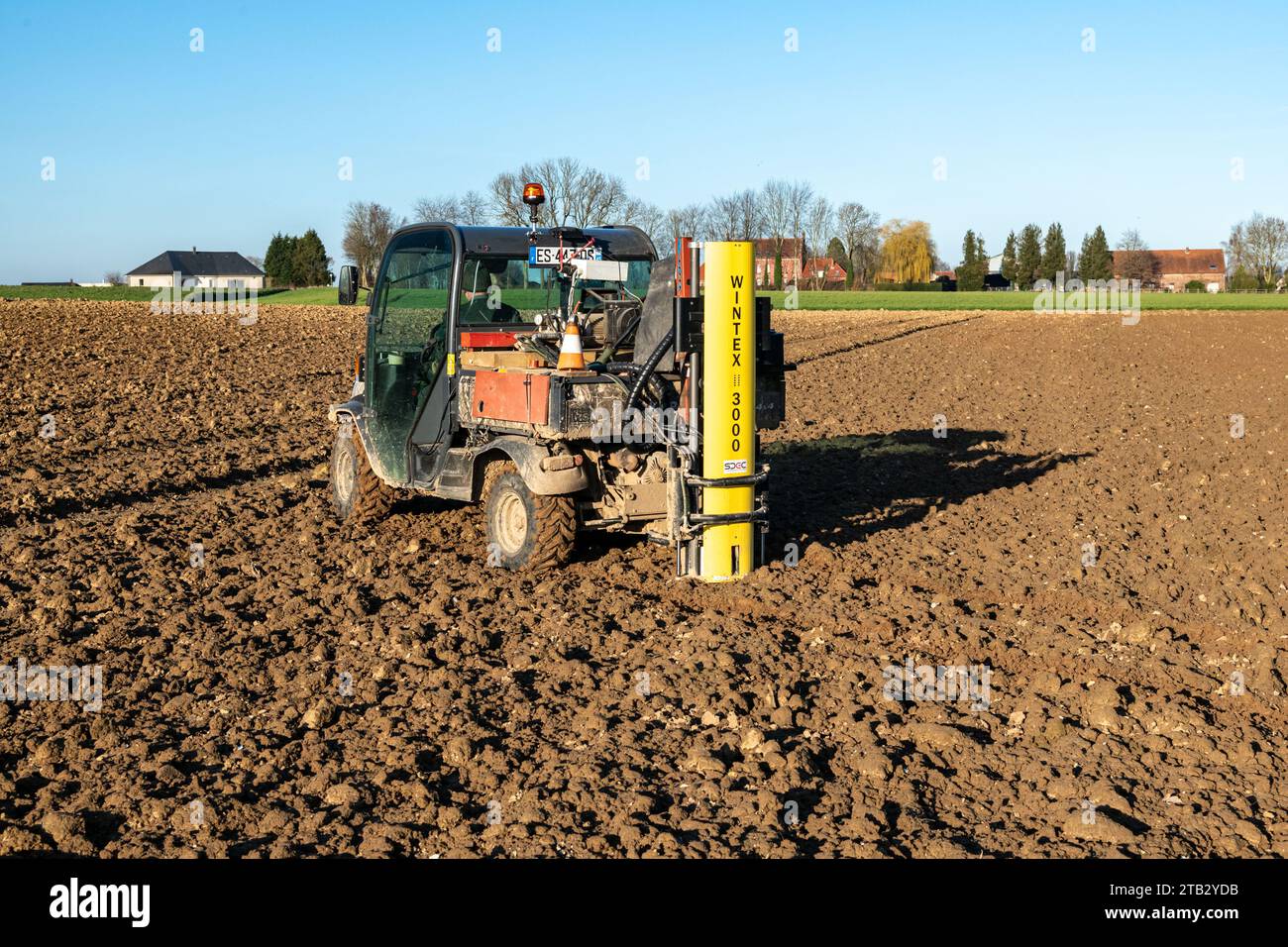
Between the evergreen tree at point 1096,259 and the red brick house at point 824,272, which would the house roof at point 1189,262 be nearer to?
the evergreen tree at point 1096,259

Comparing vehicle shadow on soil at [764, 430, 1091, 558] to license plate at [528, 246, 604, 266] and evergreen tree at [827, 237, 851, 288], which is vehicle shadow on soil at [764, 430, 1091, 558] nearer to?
license plate at [528, 246, 604, 266]

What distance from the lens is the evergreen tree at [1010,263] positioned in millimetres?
91938

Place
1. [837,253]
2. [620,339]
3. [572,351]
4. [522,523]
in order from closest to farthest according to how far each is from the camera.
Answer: [572,351] < [522,523] < [620,339] < [837,253]

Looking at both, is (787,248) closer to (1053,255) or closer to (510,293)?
(1053,255)

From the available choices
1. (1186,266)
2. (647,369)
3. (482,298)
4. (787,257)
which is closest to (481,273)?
(482,298)

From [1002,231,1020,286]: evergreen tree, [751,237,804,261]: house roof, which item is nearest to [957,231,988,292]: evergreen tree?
A: [1002,231,1020,286]: evergreen tree

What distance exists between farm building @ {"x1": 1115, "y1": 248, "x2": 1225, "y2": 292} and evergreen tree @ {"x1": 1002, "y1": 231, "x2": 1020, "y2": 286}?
67.8ft

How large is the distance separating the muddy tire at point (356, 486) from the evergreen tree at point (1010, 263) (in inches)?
3455

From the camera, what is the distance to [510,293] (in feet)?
28.3

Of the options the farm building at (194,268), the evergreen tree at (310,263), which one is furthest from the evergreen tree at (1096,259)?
the farm building at (194,268)

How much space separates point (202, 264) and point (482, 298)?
351 feet

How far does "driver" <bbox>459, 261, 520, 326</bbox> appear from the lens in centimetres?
848

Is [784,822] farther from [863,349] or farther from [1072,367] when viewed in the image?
[863,349]
